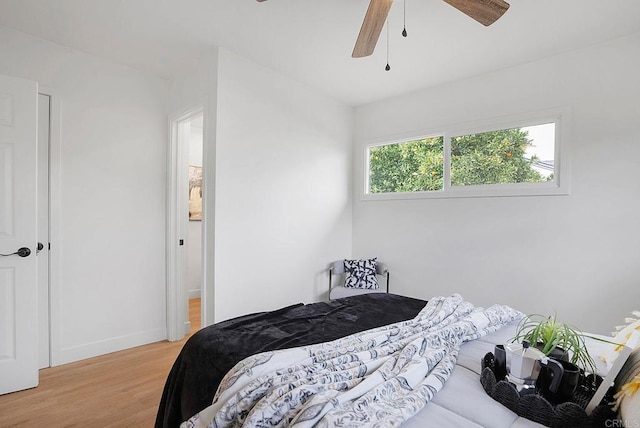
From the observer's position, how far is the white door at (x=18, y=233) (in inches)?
86.7

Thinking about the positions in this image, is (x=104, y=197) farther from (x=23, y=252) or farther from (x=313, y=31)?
(x=313, y=31)

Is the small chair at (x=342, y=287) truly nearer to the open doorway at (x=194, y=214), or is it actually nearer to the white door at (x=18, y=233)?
the open doorway at (x=194, y=214)

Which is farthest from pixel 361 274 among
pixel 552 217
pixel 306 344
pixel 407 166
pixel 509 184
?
pixel 306 344

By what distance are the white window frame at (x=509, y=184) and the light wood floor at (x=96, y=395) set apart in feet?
9.31

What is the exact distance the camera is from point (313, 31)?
2395 mm

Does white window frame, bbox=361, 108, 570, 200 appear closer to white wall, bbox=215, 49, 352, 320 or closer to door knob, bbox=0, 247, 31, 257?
white wall, bbox=215, 49, 352, 320

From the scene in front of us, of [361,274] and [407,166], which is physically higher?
[407,166]

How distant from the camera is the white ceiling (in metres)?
2.12

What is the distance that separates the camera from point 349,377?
106 centimetres

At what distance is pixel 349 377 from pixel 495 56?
2.83 metres

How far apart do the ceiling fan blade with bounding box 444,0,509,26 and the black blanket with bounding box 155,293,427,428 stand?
5.47 feet

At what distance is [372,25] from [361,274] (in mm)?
2464

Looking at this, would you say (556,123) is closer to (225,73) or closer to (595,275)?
(595,275)

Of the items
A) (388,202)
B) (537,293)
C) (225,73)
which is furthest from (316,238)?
(537,293)
